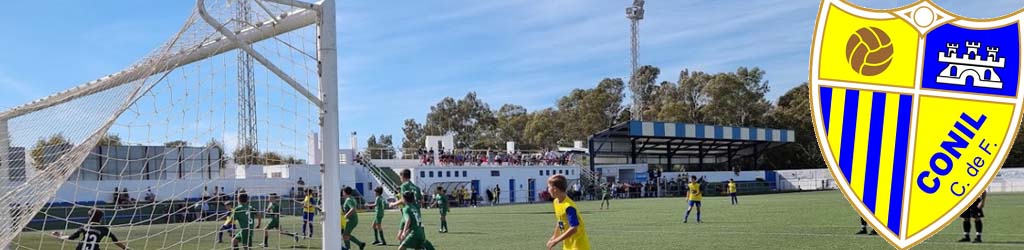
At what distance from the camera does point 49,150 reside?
32.7 feet

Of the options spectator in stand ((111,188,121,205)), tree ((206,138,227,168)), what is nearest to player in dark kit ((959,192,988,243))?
tree ((206,138,227,168))

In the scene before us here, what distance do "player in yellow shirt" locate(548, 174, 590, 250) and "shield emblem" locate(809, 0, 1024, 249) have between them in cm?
240

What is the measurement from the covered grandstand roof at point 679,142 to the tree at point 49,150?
42.8 m

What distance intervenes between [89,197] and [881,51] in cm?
2572

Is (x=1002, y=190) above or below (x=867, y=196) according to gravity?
below

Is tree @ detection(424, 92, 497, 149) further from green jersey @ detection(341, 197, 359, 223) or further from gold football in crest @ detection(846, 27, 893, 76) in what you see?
gold football in crest @ detection(846, 27, 893, 76)

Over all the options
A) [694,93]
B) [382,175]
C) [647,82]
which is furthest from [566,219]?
[647,82]

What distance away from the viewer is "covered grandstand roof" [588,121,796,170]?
5372 centimetres

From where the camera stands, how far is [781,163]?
71312 mm

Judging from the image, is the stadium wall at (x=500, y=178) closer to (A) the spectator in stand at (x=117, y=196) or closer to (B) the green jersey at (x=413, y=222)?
(A) the spectator in stand at (x=117, y=196)

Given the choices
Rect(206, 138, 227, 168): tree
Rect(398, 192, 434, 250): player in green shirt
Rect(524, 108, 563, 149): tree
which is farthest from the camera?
Rect(524, 108, 563, 149): tree

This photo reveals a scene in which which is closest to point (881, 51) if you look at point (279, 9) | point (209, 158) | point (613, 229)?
point (279, 9)

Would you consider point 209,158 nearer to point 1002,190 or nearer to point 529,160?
point 529,160

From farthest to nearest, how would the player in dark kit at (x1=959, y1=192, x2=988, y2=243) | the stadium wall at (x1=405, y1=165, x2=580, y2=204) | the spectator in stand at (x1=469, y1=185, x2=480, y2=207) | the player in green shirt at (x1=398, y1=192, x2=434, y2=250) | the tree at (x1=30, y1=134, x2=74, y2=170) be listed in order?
the spectator in stand at (x1=469, y1=185, x2=480, y2=207), the stadium wall at (x1=405, y1=165, x2=580, y2=204), the player in dark kit at (x1=959, y1=192, x2=988, y2=243), the player in green shirt at (x1=398, y1=192, x2=434, y2=250), the tree at (x1=30, y1=134, x2=74, y2=170)
